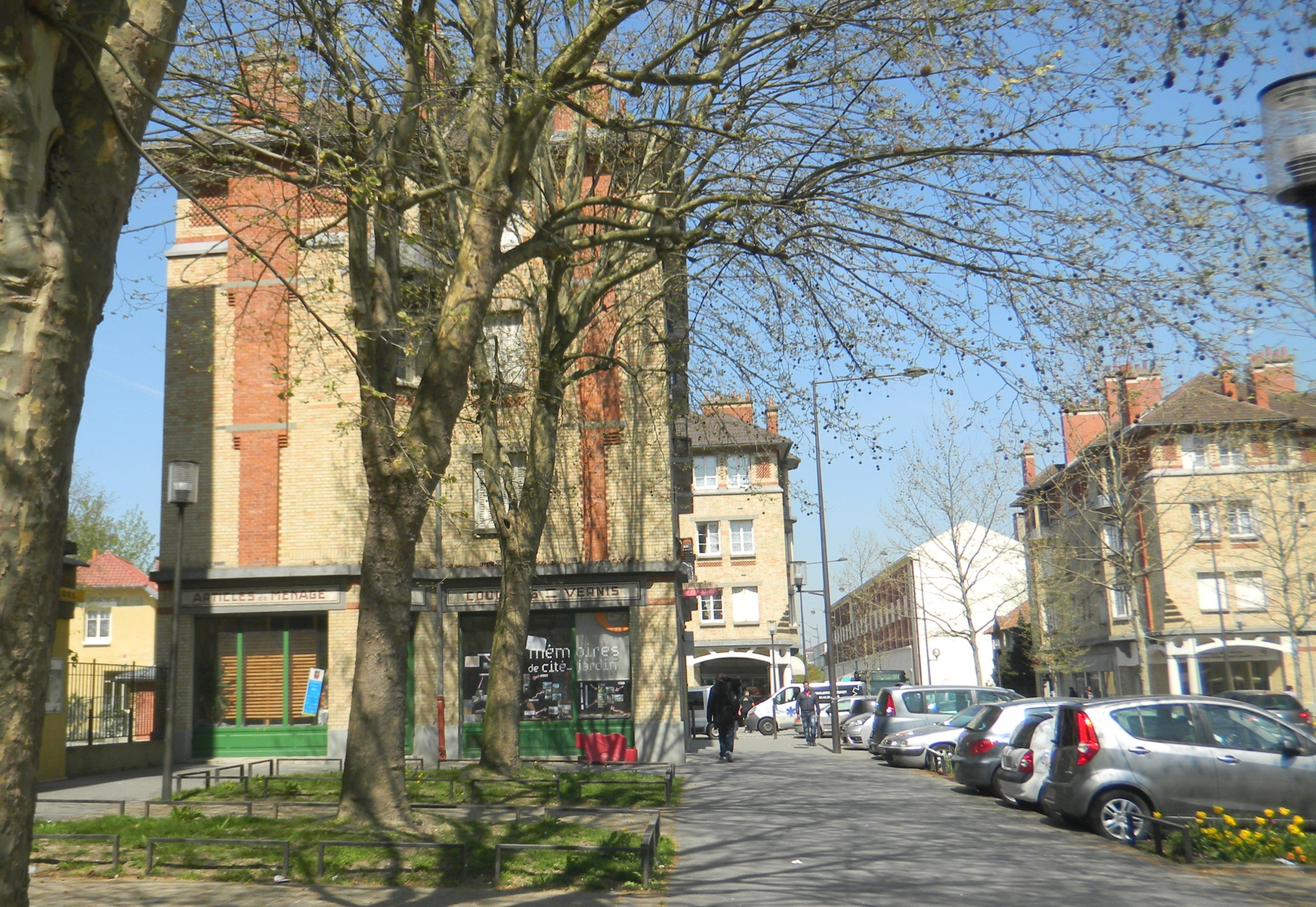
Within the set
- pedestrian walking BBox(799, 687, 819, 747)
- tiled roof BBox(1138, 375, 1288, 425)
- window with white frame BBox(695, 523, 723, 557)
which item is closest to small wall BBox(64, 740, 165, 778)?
pedestrian walking BBox(799, 687, 819, 747)

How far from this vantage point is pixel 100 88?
16.5 feet

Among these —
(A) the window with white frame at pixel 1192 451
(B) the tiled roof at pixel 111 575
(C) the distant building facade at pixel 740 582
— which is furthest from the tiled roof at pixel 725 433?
(B) the tiled roof at pixel 111 575

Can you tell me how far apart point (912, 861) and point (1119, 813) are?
121 inches

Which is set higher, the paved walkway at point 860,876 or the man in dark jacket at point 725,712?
the man in dark jacket at point 725,712

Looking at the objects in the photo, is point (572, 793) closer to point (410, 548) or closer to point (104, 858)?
point (410, 548)

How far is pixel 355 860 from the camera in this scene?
30.6 ft

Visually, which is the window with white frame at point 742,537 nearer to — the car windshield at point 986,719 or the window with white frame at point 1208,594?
the window with white frame at point 1208,594

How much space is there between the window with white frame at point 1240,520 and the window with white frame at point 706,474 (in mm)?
25566

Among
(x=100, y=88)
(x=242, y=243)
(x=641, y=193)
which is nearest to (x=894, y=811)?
(x=641, y=193)

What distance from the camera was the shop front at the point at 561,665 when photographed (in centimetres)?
2288

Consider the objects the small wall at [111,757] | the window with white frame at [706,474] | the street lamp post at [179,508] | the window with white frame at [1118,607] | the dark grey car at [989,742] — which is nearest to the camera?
the street lamp post at [179,508]

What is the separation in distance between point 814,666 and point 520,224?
336ft

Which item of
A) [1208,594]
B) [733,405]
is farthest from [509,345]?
[1208,594]

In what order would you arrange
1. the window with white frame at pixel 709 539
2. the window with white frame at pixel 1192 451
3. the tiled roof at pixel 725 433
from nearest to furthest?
1. the tiled roof at pixel 725 433
2. the window with white frame at pixel 1192 451
3. the window with white frame at pixel 709 539
